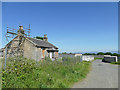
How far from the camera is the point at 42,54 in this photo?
1614cm

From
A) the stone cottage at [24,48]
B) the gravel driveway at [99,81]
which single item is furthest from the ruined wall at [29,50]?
the gravel driveway at [99,81]

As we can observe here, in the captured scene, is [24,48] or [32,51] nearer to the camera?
[32,51]

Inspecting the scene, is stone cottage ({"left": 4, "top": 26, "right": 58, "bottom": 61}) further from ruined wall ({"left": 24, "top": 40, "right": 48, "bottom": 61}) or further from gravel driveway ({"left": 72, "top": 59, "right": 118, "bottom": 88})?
gravel driveway ({"left": 72, "top": 59, "right": 118, "bottom": 88})

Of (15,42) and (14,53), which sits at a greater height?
(15,42)

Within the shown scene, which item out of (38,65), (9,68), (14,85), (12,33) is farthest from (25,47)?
(14,85)

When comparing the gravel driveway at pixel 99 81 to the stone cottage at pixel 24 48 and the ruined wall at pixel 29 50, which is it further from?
the ruined wall at pixel 29 50

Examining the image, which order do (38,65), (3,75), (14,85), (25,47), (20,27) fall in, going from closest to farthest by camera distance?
(14,85)
(3,75)
(38,65)
(25,47)
(20,27)

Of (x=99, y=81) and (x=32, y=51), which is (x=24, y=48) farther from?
(x=99, y=81)

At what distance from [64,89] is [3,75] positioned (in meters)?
3.64

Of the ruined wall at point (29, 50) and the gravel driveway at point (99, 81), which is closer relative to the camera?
the gravel driveway at point (99, 81)

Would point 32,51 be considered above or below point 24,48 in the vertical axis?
below

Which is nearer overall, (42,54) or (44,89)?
(44,89)

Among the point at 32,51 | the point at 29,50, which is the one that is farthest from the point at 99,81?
the point at 29,50

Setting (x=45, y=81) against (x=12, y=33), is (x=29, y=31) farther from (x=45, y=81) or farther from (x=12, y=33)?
(x=45, y=81)
